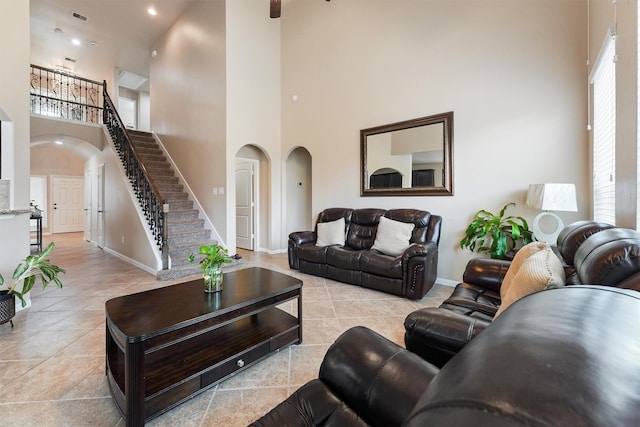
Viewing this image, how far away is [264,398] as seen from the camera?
5.60ft

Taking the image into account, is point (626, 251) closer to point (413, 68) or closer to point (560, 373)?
point (560, 373)

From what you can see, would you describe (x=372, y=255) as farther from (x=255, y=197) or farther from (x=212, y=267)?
(x=255, y=197)

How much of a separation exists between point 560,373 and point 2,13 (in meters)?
4.65

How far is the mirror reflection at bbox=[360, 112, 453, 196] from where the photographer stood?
12.6 ft

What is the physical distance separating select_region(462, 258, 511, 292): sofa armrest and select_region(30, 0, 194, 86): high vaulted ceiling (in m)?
6.98

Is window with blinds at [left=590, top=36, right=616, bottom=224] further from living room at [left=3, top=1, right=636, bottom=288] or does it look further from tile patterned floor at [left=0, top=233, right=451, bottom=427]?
tile patterned floor at [left=0, top=233, right=451, bottom=427]

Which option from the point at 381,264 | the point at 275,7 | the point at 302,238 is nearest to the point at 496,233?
the point at 381,264

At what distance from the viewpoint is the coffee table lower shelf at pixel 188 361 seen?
1.47 metres

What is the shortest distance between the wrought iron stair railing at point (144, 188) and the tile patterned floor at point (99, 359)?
0.81 meters

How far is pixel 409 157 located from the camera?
4.19m

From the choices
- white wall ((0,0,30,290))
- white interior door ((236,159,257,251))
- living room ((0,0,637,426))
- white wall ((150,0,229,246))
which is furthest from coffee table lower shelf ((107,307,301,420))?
white interior door ((236,159,257,251))

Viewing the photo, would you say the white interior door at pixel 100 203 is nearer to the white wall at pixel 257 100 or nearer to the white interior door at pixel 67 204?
the white wall at pixel 257 100

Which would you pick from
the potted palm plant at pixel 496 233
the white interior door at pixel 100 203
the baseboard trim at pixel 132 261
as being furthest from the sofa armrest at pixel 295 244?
the white interior door at pixel 100 203

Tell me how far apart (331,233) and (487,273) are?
2.41 meters
